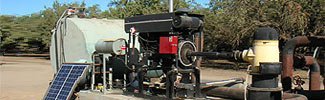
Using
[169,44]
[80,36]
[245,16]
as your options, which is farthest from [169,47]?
[245,16]

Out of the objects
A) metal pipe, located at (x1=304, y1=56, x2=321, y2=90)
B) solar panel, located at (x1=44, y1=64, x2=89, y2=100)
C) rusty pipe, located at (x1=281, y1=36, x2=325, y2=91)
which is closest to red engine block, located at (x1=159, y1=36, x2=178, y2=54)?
rusty pipe, located at (x1=281, y1=36, x2=325, y2=91)

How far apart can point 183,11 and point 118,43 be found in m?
1.81

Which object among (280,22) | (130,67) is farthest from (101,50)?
(280,22)

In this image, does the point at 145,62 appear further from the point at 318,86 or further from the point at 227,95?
the point at 318,86

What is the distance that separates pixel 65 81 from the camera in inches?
318

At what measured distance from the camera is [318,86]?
5641 mm

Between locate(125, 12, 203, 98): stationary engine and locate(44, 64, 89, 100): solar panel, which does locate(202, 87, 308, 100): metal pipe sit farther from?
locate(44, 64, 89, 100): solar panel

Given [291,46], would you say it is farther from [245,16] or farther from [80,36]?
[245,16]

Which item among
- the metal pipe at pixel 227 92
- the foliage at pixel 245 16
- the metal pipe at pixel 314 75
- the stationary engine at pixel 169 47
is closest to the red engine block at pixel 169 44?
the stationary engine at pixel 169 47

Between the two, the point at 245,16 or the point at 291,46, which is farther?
the point at 245,16

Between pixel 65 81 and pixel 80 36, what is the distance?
34.3 inches

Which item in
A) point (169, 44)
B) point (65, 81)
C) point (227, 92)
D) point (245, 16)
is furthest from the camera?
point (245, 16)

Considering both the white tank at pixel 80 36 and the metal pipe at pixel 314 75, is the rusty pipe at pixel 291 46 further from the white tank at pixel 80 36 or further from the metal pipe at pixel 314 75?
the white tank at pixel 80 36

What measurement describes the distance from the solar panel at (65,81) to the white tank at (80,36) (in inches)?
10.2
